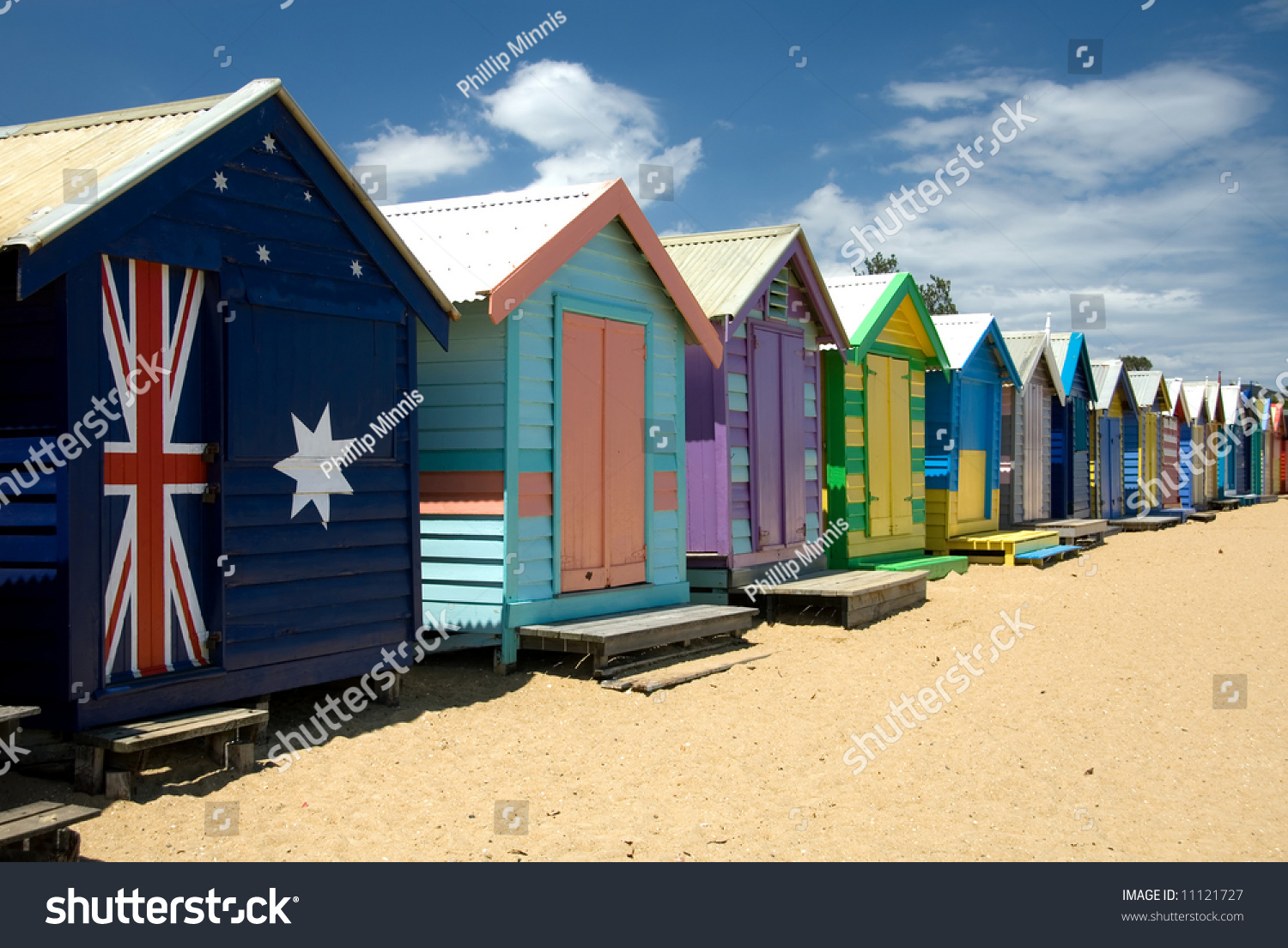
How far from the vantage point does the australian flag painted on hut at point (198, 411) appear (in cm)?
540

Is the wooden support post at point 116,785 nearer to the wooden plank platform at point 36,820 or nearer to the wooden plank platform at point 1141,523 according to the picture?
the wooden plank platform at point 36,820

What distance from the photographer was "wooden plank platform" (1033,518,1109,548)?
19.8m

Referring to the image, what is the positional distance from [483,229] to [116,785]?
5.15 metres

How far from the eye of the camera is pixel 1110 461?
2631 cm

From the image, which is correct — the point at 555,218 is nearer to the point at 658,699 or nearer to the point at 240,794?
the point at 658,699

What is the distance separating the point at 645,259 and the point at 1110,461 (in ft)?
65.6

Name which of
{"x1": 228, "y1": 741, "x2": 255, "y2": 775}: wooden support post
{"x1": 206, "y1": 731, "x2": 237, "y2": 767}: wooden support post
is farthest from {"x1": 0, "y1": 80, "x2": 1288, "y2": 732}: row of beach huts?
{"x1": 228, "y1": 741, "x2": 255, "y2": 775}: wooden support post

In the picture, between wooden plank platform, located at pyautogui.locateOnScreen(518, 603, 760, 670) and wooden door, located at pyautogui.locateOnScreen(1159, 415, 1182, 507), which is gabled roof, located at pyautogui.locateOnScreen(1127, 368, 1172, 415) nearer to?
wooden door, located at pyautogui.locateOnScreen(1159, 415, 1182, 507)

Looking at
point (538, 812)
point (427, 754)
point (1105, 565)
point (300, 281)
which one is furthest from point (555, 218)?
point (1105, 565)

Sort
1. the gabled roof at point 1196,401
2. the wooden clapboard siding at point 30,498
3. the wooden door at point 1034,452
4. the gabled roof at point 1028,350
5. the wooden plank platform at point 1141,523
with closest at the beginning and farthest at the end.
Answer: the wooden clapboard siding at point 30,498 → the gabled roof at point 1028,350 → the wooden door at point 1034,452 → the wooden plank platform at point 1141,523 → the gabled roof at point 1196,401

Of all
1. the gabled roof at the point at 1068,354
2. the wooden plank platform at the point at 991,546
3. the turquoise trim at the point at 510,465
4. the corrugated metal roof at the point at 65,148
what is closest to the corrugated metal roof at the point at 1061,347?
the gabled roof at the point at 1068,354

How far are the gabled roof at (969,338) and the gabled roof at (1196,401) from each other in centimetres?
1875

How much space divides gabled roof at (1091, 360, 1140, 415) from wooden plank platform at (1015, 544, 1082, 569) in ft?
24.3

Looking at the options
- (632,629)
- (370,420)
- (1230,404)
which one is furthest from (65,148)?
(1230,404)
